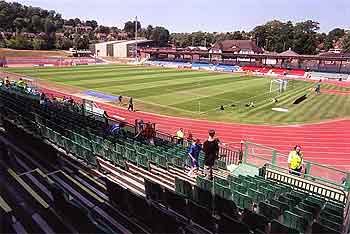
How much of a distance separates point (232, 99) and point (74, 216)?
33503 millimetres

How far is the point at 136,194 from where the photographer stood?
740 centimetres

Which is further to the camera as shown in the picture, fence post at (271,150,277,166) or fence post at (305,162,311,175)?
fence post at (271,150,277,166)

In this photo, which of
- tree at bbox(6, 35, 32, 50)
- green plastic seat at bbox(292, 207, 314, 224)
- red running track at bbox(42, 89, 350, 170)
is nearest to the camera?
green plastic seat at bbox(292, 207, 314, 224)

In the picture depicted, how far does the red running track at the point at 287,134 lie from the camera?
70.0ft

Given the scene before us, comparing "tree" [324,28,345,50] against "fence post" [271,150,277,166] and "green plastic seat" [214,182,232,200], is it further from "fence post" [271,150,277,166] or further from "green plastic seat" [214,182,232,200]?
"green plastic seat" [214,182,232,200]

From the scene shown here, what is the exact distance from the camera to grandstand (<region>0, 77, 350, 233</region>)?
638cm

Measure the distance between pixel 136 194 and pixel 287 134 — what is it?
1990 centimetres

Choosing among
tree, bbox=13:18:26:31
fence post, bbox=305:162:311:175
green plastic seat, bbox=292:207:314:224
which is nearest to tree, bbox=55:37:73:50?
tree, bbox=13:18:26:31

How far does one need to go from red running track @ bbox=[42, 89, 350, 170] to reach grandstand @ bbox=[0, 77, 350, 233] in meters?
10.8

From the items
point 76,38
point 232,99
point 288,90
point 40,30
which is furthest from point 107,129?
→ point 40,30

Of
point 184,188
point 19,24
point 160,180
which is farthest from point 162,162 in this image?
point 19,24

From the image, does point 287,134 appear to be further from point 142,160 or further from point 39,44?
point 39,44

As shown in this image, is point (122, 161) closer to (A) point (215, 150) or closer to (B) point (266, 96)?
(A) point (215, 150)

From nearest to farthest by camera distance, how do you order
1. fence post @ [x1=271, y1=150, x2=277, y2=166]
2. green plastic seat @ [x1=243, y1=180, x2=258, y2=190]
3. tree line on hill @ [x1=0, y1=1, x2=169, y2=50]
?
1. green plastic seat @ [x1=243, y1=180, x2=258, y2=190]
2. fence post @ [x1=271, y1=150, x2=277, y2=166]
3. tree line on hill @ [x1=0, y1=1, x2=169, y2=50]
